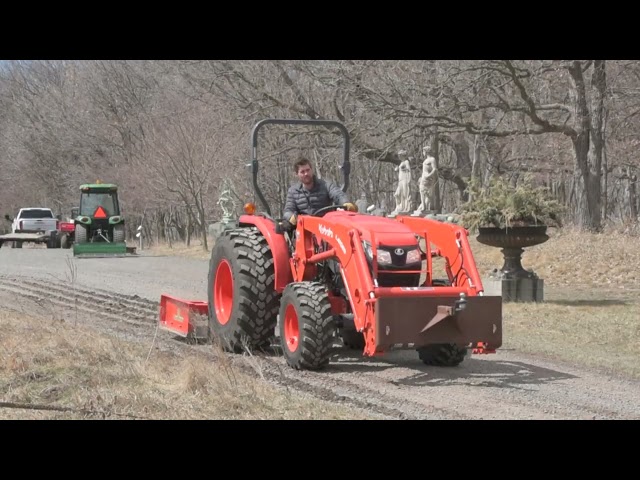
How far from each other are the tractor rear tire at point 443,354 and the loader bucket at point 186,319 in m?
2.76

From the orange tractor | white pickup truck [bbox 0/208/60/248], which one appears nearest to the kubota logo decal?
the orange tractor

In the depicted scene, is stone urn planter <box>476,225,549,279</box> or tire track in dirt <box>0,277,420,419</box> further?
stone urn planter <box>476,225,549,279</box>

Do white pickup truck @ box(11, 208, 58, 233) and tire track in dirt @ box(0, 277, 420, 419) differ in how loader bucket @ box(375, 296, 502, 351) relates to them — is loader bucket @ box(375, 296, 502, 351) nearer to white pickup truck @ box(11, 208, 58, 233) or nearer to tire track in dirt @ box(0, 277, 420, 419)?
tire track in dirt @ box(0, 277, 420, 419)

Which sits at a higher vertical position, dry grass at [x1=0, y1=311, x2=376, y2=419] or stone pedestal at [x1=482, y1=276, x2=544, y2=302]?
stone pedestal at [x1=482, y1=276, x2=544, y2=302]

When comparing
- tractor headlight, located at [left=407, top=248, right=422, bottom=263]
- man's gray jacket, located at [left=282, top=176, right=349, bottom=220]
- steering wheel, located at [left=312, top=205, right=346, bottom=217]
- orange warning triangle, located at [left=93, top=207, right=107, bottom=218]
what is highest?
orange warning triangle, located at [left=93, top=207, right=107, bottom=218]

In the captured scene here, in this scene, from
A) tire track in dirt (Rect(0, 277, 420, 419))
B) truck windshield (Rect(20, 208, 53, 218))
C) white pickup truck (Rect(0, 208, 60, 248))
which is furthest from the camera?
truck windshield (Rect(20, 208, 53, 218))

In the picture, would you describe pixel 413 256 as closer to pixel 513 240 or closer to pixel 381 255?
pixel 381 255

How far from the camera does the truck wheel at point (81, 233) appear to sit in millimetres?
31969

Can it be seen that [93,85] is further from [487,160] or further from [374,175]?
[487,160]

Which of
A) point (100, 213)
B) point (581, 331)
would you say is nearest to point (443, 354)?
point (581, 331)

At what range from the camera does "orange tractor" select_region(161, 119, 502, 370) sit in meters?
8.57

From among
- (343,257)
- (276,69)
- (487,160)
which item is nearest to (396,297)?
(343,257)

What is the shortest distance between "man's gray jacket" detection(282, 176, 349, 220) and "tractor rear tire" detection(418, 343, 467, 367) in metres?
1.87

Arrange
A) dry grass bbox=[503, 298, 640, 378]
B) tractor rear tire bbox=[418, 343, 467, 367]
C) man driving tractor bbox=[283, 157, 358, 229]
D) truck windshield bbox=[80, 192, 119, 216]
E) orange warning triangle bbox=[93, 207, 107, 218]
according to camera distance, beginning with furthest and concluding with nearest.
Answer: truck windshield bbox=[80, 192, 119, 216], orange warning triangle bbox=[93, 207, 107, 218], dry grass bbox=[503, 298, 640, 378], man driving tractor bbox=[283, 157, 358, 229], tractor rear tire bbox=[418, 343, 467, 367]
